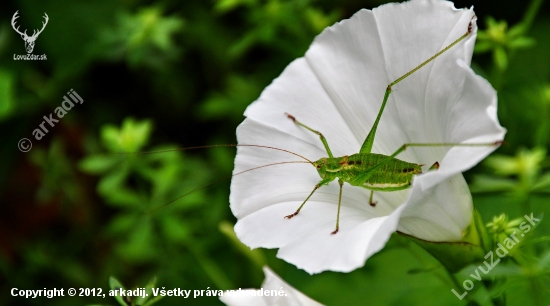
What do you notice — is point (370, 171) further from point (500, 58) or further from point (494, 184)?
point (500, 58)

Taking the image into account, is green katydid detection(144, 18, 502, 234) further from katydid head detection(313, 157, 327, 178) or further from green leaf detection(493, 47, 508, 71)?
green leaf detection(493, 47, 508, 71)

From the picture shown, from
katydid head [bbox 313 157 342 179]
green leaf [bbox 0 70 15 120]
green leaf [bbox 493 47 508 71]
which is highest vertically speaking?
green leaf [bbox 0 70 15 120]

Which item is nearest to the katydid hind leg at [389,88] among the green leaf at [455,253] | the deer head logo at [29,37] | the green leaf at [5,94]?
the green leaf at [455,253]

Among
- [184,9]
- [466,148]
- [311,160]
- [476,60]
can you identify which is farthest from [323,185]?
[184,9]

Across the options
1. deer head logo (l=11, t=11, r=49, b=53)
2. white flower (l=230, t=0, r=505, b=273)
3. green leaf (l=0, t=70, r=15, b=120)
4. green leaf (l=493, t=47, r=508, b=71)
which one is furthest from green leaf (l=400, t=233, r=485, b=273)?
deer head logo (l=11, t=11, r=49, b=53)

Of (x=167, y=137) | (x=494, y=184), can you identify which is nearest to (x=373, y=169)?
(x=494, y=184)

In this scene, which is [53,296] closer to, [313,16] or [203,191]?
[203,191]
